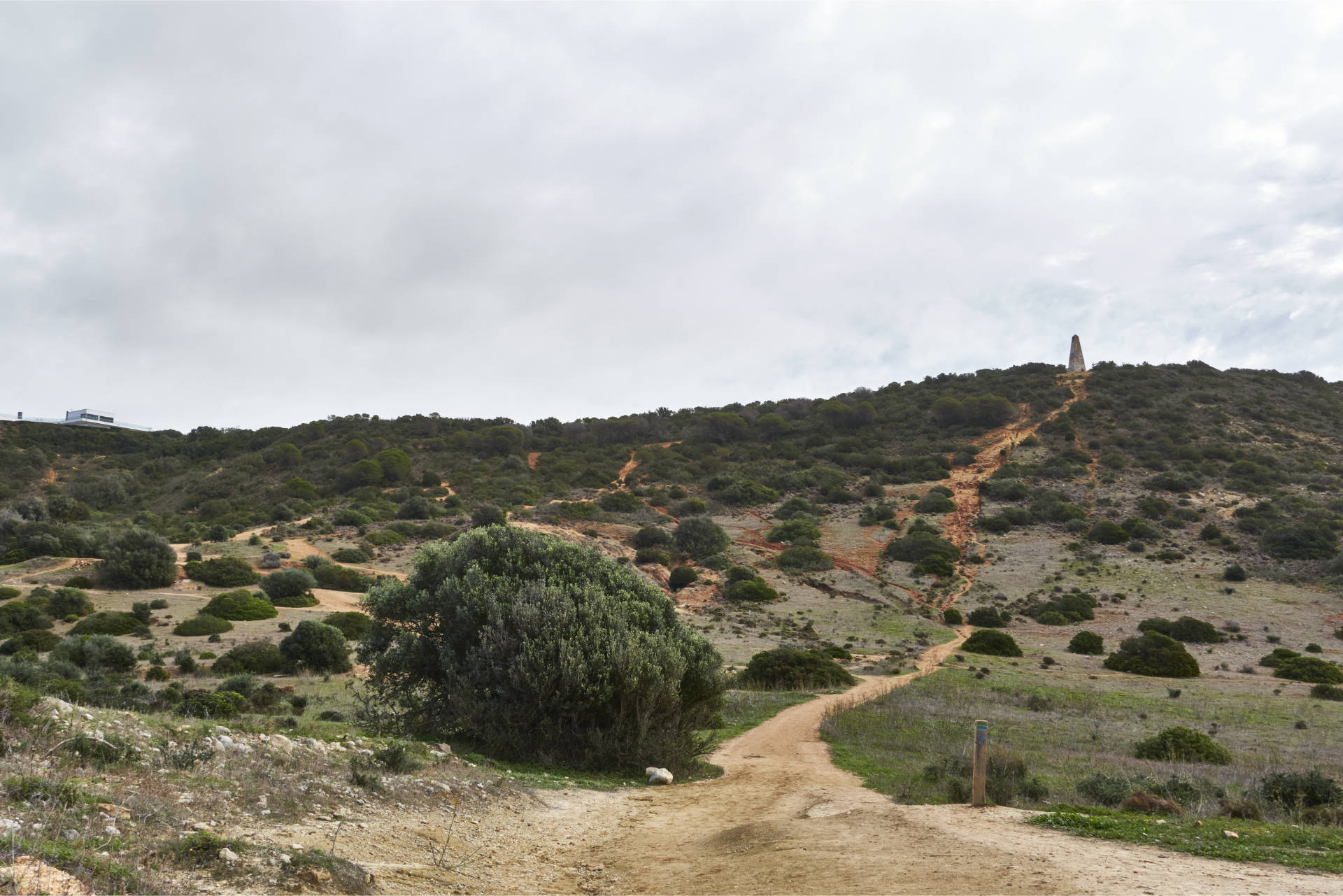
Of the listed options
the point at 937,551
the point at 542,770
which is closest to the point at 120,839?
the point at 542,770

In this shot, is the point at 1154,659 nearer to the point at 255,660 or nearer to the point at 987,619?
the point at 987,619

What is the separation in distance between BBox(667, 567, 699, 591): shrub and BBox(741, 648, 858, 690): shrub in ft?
58.2

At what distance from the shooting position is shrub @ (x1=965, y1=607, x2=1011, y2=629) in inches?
1454

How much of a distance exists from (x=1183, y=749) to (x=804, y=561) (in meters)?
32.4

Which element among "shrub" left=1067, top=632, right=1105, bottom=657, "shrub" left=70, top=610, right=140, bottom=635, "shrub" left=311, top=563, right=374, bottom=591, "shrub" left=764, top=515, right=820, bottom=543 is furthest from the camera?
"shrub" left=764, top=515, right=820, bottom=543

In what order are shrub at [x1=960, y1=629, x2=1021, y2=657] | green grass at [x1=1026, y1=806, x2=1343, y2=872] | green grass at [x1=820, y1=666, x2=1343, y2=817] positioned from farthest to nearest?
shrub at [x1=960, y1=629, x2=1021, y2=657]
green grass at [x1=820, y1=666, x2=1343, y2=817]
green grass at [x1=1026, y1=806, x2=1343, y2=872]

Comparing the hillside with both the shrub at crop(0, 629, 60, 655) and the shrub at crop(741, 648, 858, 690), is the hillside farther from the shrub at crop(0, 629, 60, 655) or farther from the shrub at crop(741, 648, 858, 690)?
the shrub at crop(741, 648, 858, 690)

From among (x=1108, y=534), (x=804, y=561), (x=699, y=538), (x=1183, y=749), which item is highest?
(x=1108, y=534)

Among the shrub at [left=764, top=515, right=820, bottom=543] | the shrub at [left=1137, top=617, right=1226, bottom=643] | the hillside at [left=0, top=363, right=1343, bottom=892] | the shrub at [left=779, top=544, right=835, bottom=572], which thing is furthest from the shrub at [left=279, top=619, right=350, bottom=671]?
the shrub at [left=1137, top=617, right=1226, bottom=643]

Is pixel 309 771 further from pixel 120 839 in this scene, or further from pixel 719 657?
pixel 719 657

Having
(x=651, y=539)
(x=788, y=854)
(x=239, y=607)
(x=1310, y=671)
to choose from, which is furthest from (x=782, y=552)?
(x=788, y=854)

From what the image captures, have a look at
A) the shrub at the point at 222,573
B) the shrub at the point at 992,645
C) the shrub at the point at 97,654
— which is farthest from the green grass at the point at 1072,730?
the shrub at the point at 222,573

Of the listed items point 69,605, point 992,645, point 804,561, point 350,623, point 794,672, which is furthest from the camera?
point 804,561

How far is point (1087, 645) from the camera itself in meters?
31.8
